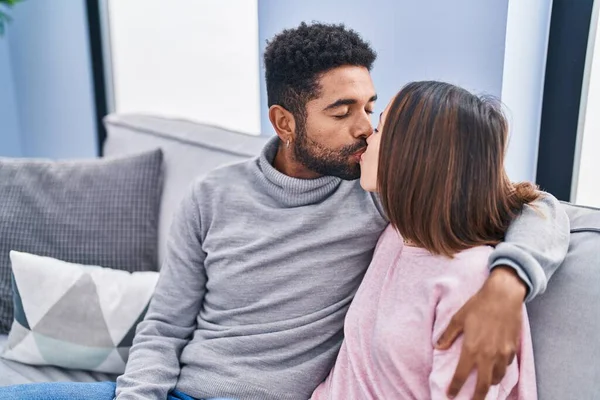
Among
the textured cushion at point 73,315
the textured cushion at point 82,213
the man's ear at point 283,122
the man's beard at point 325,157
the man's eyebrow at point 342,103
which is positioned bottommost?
the textured cushion at point 73,315

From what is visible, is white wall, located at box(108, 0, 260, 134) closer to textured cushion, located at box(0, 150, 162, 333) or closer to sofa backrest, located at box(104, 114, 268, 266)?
sofa backrest, located at box(104, 114, 268, 266)

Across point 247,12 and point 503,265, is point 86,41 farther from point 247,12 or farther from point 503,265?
point 503,265

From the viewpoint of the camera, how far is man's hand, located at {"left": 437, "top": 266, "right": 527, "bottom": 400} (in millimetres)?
773

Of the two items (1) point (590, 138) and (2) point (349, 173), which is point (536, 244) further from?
(1) point (590, 138)

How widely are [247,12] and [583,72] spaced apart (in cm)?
95

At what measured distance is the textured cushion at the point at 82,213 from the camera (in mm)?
1451

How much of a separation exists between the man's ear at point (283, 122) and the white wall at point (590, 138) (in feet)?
1.84

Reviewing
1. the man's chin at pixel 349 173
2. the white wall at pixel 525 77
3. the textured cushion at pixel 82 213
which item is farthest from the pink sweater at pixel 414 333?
the textured cushion at pixel 82 213

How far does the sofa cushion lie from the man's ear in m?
0.51

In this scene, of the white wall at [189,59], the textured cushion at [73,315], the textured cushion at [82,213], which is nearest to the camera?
the textured cushion at [73,315]

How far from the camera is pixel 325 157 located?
3.56ft

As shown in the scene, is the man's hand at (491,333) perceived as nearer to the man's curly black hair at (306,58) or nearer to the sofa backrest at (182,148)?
the man's curly black hair at (306,58)

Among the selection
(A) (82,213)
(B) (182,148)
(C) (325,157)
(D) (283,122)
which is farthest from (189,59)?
(C) (325,157)

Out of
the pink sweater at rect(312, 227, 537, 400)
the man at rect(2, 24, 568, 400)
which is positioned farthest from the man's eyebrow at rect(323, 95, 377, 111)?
the pink sweater at rect(312, 227, 537, 400)
